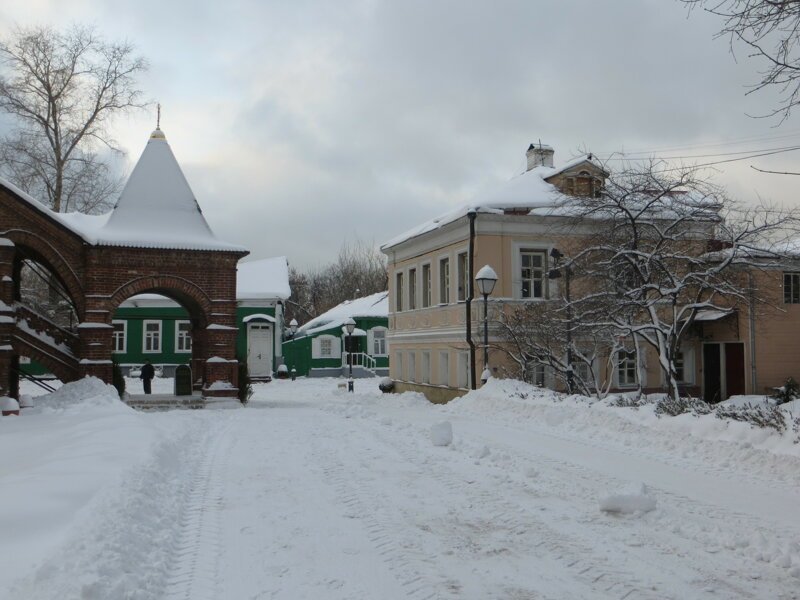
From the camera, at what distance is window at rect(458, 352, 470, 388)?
25.1m

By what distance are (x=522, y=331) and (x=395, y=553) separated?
50.7ft

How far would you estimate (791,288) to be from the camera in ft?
79.9

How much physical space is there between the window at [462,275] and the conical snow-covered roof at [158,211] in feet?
24.6

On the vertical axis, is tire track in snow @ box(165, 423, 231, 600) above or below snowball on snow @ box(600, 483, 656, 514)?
below

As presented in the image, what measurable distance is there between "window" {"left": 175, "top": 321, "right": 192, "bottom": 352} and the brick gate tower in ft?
77.3

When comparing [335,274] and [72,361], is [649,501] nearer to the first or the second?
[72,361]

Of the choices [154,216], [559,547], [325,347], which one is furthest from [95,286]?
[325,347]

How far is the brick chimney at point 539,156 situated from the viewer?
29547mm

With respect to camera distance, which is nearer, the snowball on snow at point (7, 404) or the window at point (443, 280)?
the snowball on snow at point (7, 404)

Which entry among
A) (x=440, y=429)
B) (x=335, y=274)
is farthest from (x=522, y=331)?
(x=335, y=274)

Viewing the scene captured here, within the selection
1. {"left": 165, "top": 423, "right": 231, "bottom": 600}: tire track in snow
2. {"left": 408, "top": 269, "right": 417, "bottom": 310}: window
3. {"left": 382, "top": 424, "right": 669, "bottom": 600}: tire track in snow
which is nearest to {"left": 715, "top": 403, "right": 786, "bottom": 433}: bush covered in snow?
{"left": 382, "top": 424, "right": 669, "bottom": 600}: tire track in snow

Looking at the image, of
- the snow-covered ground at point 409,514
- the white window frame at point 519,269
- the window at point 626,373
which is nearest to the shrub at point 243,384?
the white window frame at point 519,269

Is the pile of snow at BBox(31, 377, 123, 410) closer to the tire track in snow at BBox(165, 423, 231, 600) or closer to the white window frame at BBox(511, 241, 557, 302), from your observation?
the tire track in snow at BBox(165, 423, 231, 600)

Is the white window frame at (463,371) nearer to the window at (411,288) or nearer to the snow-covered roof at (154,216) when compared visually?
the window at (411,288)
